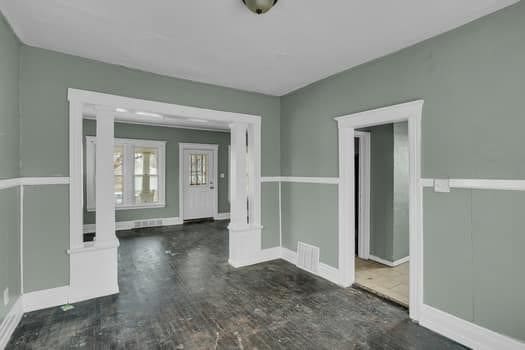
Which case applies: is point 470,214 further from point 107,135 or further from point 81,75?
point 81,75

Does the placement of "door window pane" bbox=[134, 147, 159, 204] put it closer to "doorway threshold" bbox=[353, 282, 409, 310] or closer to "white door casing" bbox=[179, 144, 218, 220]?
"white door casing" bbox=[179, 144, 218, 220]

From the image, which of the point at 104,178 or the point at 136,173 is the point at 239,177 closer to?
the point at 104,178

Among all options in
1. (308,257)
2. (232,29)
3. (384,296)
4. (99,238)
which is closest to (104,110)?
(99,238)

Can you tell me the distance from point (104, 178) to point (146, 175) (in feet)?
13.2

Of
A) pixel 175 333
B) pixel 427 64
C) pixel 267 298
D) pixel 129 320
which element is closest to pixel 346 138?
pixel 427 64

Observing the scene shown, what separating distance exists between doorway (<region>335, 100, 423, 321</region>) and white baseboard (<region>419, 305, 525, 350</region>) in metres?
0.10

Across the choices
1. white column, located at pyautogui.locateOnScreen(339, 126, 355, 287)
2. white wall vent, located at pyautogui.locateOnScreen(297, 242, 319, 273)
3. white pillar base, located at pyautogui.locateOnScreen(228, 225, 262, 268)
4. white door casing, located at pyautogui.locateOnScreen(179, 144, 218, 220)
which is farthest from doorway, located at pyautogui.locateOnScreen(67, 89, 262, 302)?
white door casing, located at pyautogui.locateOnScreen(179, 144, 218, 220)

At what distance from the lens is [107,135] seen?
10.2ft

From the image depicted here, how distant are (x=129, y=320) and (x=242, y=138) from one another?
8.85 ft

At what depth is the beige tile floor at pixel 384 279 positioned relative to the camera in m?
3.08

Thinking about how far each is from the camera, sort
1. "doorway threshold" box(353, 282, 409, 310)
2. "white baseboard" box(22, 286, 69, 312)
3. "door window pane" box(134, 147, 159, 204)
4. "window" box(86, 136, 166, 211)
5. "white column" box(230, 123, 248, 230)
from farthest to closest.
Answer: "door window pane" box(134, 147, 159, 204) → "window" box(86, 136, 166, 211) → "white column" box(230, 123, 248, 230) → "doorway threshold" box(353, 282, 409, 310) → "white baseboard" box(22, 286, 69, 312)

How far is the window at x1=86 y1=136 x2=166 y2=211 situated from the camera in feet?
21.2

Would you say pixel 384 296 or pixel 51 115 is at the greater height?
pixel 51 115

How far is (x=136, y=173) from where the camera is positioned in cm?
684
